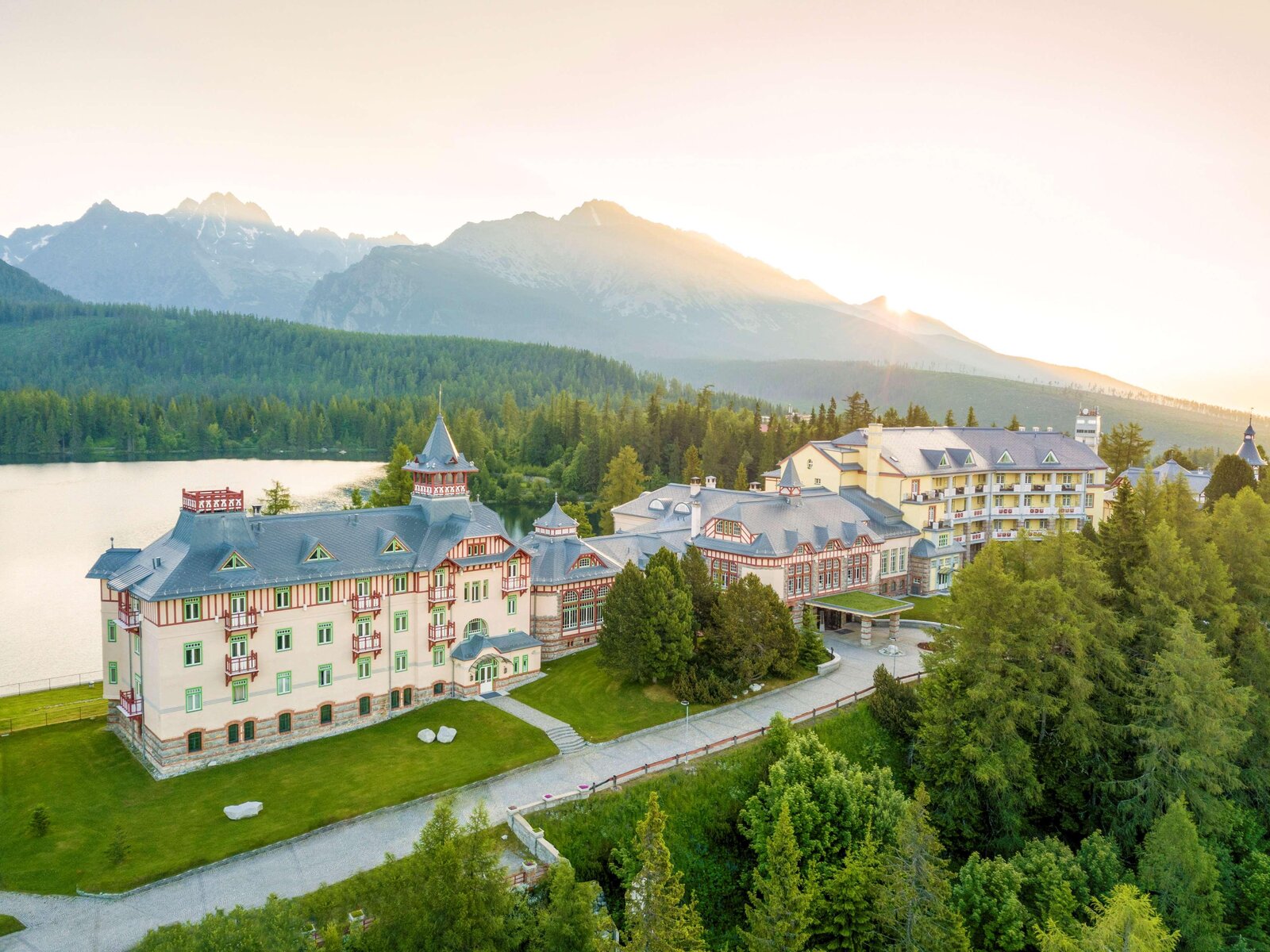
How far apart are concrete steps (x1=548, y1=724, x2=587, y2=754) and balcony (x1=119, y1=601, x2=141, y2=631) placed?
68.0ft

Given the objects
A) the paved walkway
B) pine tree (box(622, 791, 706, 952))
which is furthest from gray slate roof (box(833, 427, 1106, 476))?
pine tree (box(622, 791, 706, 952))

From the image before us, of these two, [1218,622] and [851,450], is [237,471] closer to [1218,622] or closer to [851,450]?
[851,450]

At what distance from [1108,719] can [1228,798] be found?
631cm

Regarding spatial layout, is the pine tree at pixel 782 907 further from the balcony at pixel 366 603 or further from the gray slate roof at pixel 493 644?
→ the balcony at pixel 366 603

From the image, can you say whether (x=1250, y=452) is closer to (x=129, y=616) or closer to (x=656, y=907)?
(x=656, y=907)

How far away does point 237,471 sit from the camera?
149 metres

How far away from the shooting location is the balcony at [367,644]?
42.3m

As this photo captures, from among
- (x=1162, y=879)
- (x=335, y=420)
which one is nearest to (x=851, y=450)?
(x=1162, y=879)

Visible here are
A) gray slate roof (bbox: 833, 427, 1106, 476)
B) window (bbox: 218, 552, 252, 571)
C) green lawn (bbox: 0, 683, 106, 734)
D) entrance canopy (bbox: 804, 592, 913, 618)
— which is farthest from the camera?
gray slate roof (bbox: 833, 427, 1106, 476)

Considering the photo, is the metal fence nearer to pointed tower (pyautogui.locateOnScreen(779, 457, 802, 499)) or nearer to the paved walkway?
the paved walkway

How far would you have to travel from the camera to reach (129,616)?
3869cm

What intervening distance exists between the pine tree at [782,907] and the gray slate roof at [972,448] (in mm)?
46916

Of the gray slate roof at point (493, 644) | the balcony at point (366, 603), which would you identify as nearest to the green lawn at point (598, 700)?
the gray slate roof at point (493, 644)

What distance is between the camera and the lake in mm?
57688
